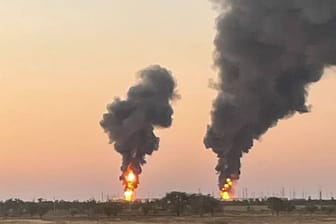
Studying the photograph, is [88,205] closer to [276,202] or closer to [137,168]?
[137,168]

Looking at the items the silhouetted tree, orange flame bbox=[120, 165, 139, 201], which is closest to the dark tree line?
the silhouetted tree

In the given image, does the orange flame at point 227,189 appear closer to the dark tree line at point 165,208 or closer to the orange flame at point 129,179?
the dark tree line at point 165,208

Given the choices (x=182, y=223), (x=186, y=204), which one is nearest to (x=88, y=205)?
(x=186, y=204)

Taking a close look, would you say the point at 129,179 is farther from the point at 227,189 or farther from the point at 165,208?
the point at 227,189

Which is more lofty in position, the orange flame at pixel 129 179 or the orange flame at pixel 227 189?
the orange flame at pixel 129 179

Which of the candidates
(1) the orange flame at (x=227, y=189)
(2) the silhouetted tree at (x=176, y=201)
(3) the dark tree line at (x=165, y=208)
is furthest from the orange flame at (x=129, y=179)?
(1) the orange flame at (x=227, y=189)

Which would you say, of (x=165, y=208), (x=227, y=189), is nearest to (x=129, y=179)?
(x=165, y=208)

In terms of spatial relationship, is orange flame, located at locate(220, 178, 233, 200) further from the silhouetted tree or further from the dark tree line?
the silhouetted tree

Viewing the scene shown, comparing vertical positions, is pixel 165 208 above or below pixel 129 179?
below

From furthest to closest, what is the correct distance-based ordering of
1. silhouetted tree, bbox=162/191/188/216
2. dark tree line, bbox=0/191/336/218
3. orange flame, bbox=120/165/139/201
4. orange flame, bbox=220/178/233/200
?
orange flame, bbox=220/178/233/200 < orange flame, bbox=120/165/139/201 < silhouetted tree, bbox=162/191/188/216 < dark tree line, bbox=0/191/336/218

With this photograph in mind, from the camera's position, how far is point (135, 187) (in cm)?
15625

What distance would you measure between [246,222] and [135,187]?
65.3 m

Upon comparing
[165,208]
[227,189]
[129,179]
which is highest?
[129,179]

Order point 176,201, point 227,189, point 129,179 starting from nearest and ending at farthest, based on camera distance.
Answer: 1. point 176,201
2. point 129,179
3. point 227,189
